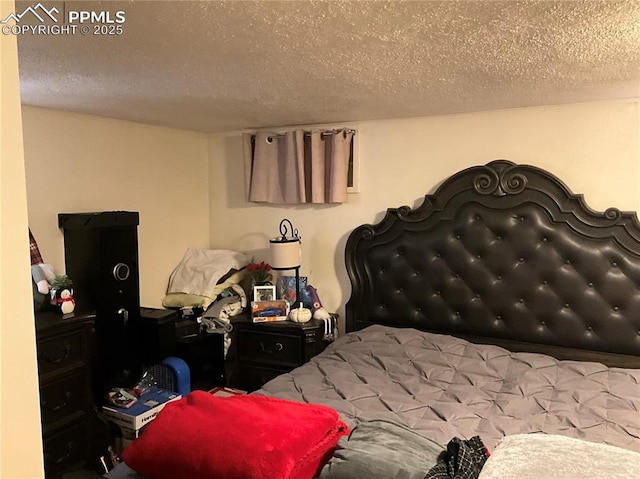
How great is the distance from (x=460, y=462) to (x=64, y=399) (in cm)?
214

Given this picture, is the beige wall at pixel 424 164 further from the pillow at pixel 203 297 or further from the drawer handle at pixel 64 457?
the drawer handle at pixel 64 457

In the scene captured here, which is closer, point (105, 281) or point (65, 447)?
point (65, 447)

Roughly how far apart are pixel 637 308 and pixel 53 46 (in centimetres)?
293

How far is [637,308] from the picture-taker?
106 inches

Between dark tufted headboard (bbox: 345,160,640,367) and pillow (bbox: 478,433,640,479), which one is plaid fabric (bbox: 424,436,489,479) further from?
dark tufted headboard (bbox: 345,160,640,367)

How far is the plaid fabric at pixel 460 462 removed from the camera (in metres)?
1.34

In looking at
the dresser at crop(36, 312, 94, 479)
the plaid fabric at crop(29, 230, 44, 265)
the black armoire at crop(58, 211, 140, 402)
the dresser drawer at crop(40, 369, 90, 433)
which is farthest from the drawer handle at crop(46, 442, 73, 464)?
the plaid fabric at crop(29, 230, 44, 265)

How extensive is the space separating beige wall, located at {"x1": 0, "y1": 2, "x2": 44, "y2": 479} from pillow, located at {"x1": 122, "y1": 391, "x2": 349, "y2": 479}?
0.64 metres

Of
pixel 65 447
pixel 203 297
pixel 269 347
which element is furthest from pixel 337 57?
pixel 65 447

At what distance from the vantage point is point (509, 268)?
299cm

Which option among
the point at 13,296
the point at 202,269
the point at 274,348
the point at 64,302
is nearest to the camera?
the point at 13,296

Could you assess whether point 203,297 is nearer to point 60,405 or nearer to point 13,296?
point 60,405

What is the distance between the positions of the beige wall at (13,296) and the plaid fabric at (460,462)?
957mm

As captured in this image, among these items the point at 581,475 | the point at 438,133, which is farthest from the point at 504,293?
the point at 581,475
